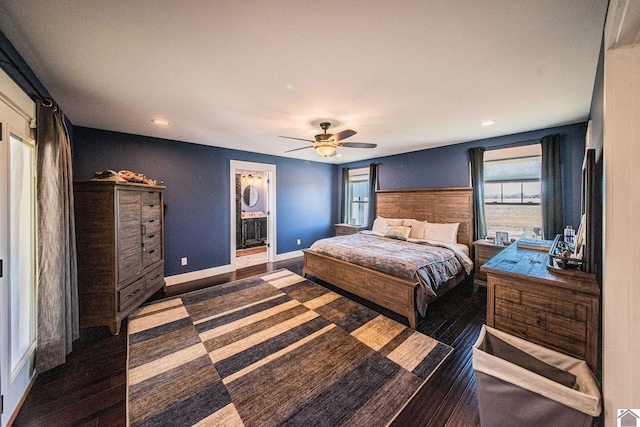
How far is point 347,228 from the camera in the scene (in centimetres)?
587

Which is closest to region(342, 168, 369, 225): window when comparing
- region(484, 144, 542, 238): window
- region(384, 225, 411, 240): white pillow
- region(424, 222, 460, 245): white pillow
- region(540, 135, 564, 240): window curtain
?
region(384, 225, 411, 240): white pillow

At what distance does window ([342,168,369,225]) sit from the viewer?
242 inches

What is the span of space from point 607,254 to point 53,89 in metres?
4.18

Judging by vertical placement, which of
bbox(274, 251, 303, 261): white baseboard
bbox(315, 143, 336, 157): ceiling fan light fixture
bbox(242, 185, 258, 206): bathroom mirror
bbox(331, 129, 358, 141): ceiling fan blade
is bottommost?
bbox(274, 251, 303, 261): white baseboard

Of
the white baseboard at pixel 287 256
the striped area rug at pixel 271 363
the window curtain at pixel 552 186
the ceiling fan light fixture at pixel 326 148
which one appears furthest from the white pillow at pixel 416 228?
the white baseboard at pixel 287 256

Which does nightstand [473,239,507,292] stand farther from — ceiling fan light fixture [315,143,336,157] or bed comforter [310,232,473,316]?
ceiling fan light fixture [315,143,336,157]

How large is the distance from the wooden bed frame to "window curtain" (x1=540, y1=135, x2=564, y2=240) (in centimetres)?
93

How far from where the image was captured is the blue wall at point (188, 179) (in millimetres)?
3338

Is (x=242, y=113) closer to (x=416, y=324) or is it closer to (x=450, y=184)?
(x=416, y=324)

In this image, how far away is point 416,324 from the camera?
99.2 inches

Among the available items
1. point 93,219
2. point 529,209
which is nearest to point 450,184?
point 529,209

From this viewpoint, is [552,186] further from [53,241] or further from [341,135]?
[53,241]

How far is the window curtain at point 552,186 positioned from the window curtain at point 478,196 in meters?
0.74

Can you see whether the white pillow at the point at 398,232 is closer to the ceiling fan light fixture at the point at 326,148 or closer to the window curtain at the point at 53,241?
the ceiling fan light fixture at the point at 326,148
